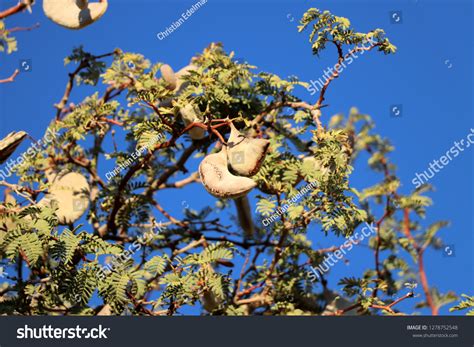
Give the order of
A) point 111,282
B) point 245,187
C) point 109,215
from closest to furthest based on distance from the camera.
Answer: point 245,187 → point 111,282 → point 109,215

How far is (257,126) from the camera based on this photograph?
3.39m

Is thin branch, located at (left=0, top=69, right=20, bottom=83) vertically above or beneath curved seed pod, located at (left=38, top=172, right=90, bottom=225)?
above

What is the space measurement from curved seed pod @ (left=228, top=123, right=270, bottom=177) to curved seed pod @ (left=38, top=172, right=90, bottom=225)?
0.99m

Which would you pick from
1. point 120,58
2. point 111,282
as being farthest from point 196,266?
point 120,58

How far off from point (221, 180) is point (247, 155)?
0.39 ft

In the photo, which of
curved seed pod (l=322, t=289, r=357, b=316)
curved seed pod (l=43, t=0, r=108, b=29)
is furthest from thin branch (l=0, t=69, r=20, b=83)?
curved seed pod (l=322, t=289, r=357, b=316)

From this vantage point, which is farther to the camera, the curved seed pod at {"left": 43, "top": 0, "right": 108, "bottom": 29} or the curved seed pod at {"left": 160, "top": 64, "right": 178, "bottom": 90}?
the curved seed pod at {"left": 160, "top": 64, "right": 178, "bottom": 90}

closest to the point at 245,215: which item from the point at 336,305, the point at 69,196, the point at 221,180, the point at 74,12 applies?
the point at 336,305

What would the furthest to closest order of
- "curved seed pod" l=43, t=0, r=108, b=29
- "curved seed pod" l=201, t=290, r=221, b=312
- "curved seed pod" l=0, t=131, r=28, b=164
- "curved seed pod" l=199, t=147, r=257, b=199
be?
"curved seed pod" l=43, t=0, r=108, b=29, "curved seed pod" l=201, t=290, r=221, b=312, "curved seed pod" l=0, t=131, r=28, b=164, "curved seed pod" l=199, t=147, r=257, b=199

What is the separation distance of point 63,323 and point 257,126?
118 centimetres

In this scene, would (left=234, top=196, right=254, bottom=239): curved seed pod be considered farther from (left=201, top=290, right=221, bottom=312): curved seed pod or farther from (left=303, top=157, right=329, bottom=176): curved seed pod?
(left=201, top=290, right=221, bottom=312): curved seed pod

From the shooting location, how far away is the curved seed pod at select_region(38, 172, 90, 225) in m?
3.36

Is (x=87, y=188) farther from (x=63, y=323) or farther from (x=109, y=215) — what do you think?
(x=63, y=323)

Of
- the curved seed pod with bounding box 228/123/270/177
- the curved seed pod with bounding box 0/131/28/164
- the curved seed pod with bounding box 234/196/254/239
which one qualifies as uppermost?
the curved seed pod with bounding box 234/196/254/239
